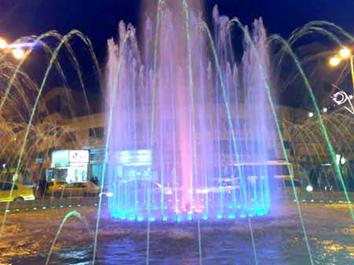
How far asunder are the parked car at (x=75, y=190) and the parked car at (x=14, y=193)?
505cm

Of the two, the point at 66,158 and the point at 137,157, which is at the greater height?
the point at 137,157

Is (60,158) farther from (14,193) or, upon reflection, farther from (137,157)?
(14,193)

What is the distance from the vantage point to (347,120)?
4025 cm

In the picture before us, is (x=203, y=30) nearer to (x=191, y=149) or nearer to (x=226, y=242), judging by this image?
(x=191, y=149)

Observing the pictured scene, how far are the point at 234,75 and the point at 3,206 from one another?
509 inches

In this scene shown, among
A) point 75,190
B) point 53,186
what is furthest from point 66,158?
point 75,190

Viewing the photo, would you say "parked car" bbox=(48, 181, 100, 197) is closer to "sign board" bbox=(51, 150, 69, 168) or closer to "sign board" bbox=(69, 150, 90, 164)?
"sign board" bbox=(51, 150, 69, 168)

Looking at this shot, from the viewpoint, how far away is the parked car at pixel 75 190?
3241 centimetres

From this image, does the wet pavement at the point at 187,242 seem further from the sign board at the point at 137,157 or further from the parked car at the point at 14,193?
the sign board at the point at 137,157

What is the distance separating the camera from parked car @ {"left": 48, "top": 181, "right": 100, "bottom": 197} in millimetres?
32406

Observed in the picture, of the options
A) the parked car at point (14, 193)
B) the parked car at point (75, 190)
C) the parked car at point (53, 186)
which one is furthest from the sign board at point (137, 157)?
the parked car at point (14, 193)

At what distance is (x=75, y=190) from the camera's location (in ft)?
109

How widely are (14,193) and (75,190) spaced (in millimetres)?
7035

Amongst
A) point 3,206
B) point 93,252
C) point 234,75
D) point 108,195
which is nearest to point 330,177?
point 234,75
